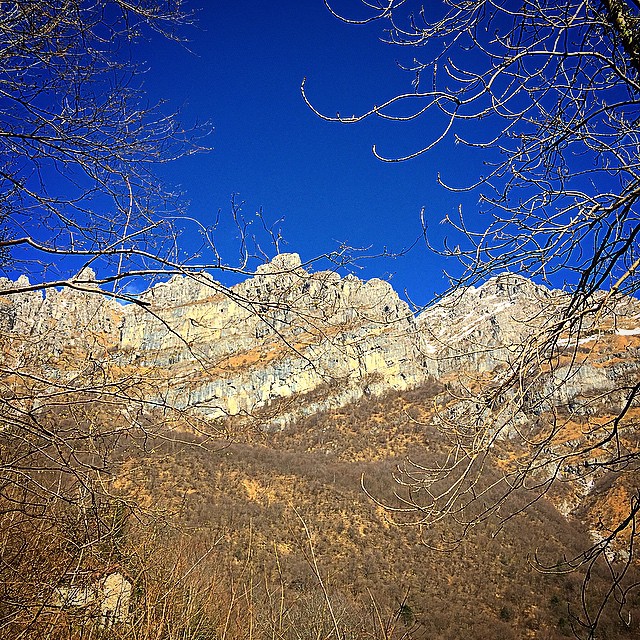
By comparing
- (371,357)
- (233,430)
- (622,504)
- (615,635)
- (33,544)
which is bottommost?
(615,635)

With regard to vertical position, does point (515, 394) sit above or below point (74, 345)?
below

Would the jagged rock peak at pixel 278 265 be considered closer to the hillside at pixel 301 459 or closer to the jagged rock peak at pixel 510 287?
the hillside at pixel 301 459

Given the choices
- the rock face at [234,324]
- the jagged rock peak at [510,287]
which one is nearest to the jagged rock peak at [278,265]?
the rock face at [234,324]

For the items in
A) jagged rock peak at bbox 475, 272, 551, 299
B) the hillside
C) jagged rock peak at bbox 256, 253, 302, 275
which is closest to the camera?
jagged rock peak at bbox 256, 253, 302, 275

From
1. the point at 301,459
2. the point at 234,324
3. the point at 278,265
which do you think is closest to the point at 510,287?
the point at 278,265

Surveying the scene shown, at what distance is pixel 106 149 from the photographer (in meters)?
1.91

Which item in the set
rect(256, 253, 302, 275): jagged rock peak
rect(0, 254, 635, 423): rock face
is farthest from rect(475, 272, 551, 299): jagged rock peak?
rect(256, 253, 302, 275): jagged rock peak

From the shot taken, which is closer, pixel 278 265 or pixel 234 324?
pixel 278 265

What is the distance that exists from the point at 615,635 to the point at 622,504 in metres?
16.0

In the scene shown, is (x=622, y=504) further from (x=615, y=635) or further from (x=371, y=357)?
(x=371, y=357)

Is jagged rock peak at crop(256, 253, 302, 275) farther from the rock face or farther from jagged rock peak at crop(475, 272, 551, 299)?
jagged rock peak at crop(475, 272, 551, 299)

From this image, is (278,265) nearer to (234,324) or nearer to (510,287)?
(234,324)

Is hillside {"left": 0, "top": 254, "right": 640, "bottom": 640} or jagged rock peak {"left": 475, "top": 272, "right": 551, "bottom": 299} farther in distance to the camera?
jagged rock peak {"left": 475, "top": 272, "right": 551, "bottom": 299}

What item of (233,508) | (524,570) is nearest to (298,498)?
(233,508)
